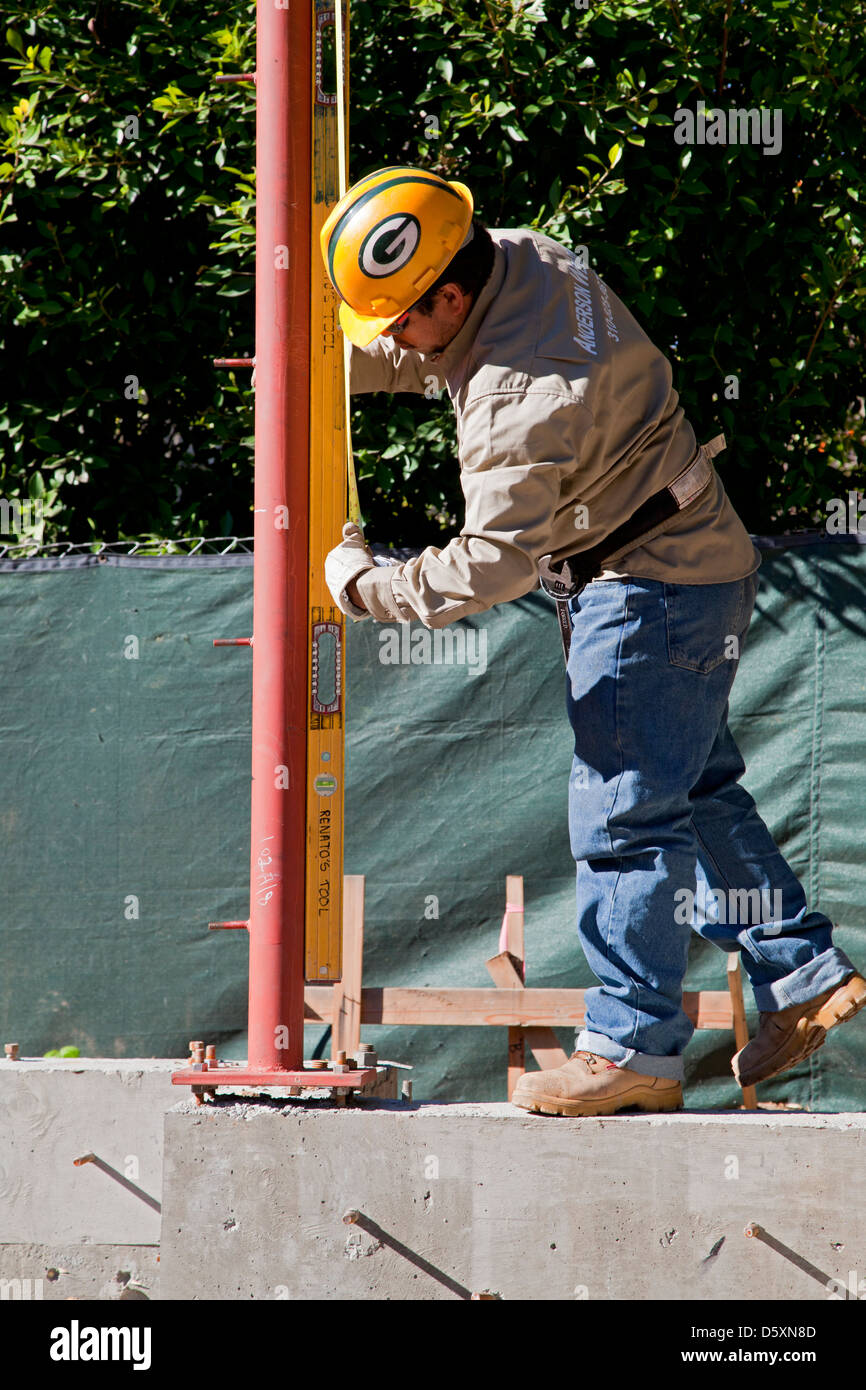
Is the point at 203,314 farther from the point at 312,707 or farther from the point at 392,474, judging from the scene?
the point at 312,707

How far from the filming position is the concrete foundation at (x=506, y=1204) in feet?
9.18

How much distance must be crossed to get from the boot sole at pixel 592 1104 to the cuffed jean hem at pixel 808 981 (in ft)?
1.22

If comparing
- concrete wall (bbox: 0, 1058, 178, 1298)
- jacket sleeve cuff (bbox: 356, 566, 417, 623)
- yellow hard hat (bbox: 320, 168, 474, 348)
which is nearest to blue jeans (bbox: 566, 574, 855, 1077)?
jacket sleeve cuff (bbox: 356, 566, 417, 623)

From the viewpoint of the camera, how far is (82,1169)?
3799mm

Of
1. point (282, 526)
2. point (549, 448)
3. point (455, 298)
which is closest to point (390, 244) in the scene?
point (455, 298)

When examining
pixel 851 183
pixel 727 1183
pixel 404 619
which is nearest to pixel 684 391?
pixel 851 183

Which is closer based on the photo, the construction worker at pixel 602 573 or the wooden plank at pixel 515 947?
the construction worker at pixel 602 573

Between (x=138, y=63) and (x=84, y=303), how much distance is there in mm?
1040

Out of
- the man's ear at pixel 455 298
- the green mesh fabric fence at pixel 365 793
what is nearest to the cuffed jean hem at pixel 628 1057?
the man's ear at pixel 455 298

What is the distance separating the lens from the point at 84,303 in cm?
588

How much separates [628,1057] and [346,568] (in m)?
1.27

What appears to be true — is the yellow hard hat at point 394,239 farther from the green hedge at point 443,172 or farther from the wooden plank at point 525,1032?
the wooden plank at point 525,1032

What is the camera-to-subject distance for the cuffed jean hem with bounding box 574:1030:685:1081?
296 centimetres

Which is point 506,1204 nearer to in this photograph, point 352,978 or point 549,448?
point 549,448
